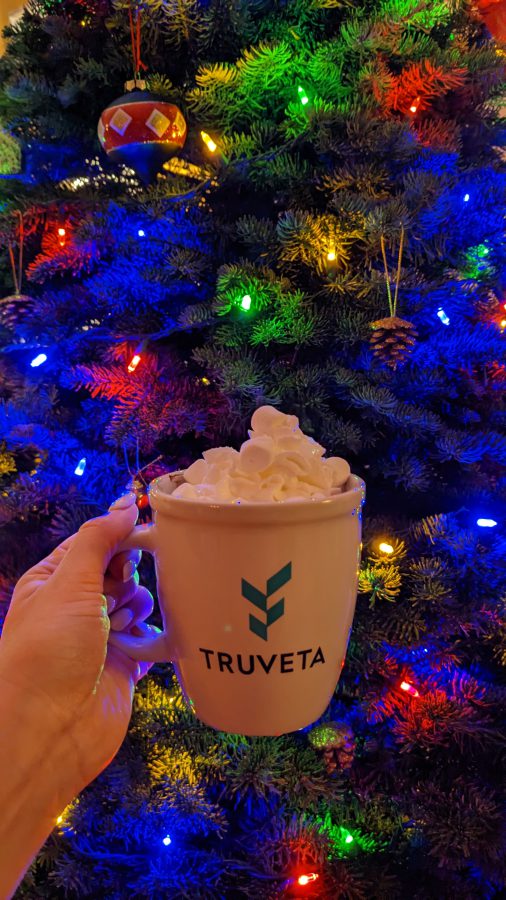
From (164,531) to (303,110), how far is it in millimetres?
763

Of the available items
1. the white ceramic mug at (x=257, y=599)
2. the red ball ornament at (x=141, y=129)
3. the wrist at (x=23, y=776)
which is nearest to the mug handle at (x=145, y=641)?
the white ceramic mug at (x=257, y=599)

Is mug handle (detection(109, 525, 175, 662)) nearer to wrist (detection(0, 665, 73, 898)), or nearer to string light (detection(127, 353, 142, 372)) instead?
wrist (detection(0, 665, 73, 898))

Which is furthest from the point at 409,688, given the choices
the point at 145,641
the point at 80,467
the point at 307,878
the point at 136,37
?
the point at 136,37

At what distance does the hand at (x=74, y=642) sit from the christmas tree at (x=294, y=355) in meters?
0.31

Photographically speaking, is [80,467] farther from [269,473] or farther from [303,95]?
[303,95]

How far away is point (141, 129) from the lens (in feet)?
2.98

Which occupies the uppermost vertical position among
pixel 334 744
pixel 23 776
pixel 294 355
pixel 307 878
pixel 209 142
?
pixel 209 142

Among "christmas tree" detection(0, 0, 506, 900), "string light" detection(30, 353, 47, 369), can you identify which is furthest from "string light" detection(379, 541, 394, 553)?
"string light" detection(30, 353, 47, 369)

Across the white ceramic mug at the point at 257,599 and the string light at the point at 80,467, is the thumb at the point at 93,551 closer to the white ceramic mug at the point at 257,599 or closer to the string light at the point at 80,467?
the white ceramic mug at the point at 257,599

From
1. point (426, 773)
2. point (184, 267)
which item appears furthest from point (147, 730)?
point (184, 267)

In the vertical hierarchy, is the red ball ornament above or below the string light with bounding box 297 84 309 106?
below

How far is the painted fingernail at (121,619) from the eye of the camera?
2.36ft

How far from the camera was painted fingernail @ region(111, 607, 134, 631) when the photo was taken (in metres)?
0.72

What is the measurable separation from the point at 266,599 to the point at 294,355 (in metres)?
0.58
